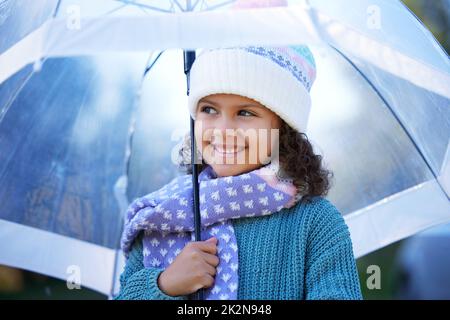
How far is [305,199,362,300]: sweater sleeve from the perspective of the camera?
6.31ft

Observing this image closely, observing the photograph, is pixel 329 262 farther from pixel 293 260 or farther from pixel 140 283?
pixel 140 283

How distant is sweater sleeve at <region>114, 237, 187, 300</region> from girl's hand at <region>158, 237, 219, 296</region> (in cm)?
2

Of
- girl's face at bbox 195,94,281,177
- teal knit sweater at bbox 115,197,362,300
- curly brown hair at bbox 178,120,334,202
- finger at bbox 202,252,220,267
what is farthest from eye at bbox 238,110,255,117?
finger at bbox 202,252,220,267

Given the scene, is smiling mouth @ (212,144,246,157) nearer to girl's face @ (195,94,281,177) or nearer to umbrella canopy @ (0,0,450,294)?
girl's face @ (195,94,281,177)

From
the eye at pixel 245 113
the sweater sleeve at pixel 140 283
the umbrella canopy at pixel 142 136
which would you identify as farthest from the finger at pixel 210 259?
the umbrella canopy at pixel 142 136

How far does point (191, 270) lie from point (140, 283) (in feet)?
0.52

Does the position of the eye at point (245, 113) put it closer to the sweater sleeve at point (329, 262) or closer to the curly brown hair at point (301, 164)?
the curly brown hair at point (301, 164)

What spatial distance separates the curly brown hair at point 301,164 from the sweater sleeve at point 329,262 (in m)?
0.08

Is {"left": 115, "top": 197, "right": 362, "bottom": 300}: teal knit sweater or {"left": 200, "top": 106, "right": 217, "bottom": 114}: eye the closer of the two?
{"left": 115, "top": 197, "right": 362, "bottom": 300}: teal knit sweater

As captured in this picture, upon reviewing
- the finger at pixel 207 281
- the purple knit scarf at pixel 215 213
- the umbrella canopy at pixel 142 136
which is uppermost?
the umbrella canopy at pixel 142 136

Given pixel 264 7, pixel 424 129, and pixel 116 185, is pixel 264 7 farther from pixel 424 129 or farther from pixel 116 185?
pixel 116 185

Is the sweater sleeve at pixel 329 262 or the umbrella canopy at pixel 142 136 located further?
the umbrella canopy at pixel 142 136

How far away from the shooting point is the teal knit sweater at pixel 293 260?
1.95m

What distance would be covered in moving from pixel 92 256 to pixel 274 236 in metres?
0.99
